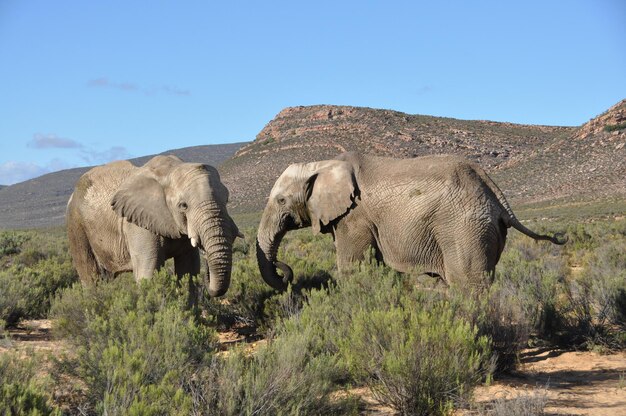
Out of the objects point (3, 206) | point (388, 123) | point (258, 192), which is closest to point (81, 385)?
point (258, 192)

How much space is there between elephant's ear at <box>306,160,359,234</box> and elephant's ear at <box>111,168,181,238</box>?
1.78m

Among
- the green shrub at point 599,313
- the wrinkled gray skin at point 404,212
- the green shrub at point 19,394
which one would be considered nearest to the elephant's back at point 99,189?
the wrinkled gray skin at point 404,212

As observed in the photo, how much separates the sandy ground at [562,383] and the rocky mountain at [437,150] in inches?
1364

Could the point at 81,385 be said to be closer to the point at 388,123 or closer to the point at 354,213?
the point at 354,213

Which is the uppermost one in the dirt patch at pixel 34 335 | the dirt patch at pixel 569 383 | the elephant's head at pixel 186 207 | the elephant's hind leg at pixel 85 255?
the elephant's head at pixel 186 207

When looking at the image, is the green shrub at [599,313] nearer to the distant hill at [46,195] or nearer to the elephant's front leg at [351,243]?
the elephant's front leg at [351,243]

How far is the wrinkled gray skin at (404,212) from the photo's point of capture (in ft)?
26.1

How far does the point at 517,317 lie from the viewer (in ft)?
24.6

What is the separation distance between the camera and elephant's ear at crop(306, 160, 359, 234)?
867cm

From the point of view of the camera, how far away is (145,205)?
8375 millimetres

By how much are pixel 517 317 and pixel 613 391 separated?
1338 millimetres

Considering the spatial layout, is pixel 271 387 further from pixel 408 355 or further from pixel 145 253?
pixel 145 253

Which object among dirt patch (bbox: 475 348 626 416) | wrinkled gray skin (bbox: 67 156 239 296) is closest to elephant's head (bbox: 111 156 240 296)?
wrinkled gray skin (bbox: 67 156 239 296)

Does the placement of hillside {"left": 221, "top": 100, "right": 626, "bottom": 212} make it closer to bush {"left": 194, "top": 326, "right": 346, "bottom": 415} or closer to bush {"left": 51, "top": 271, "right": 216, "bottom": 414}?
bush {"left": 51, "top": 271, "right": 216, "bottom": 414}
